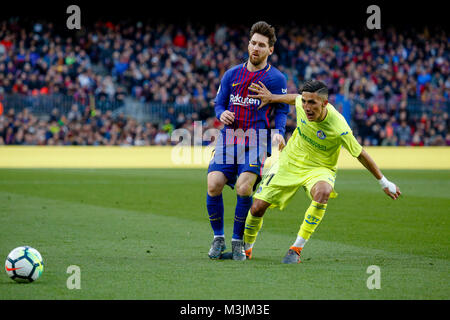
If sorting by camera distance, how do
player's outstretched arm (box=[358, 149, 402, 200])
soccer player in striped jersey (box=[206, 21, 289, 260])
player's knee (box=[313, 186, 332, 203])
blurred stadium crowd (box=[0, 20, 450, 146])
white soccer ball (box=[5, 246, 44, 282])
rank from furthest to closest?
blurred stadium crowd (box=[0, 20, 450, 146])
soccer player in striped jersey (box=[206, 21, 289, 260])
player's knee (box=[313, 186, 332, 203])
player's outstretched arm (box=[358, 149, 402, 200])
white soccer ball (box=[5, 246, 44, 282])

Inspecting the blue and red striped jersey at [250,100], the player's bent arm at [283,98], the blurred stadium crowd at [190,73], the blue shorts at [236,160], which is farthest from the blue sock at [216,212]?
the blurred stadium crowd at [190,73]

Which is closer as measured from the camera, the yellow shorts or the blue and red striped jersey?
the yellow shorts

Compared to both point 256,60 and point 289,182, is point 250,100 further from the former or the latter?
point 289,182

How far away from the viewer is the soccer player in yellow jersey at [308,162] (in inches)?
277

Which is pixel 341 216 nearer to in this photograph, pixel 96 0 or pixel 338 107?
pixel 338 107

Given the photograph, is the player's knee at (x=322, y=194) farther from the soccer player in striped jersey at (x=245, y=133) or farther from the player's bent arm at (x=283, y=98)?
the player's bent arm at (x=283, y=98)

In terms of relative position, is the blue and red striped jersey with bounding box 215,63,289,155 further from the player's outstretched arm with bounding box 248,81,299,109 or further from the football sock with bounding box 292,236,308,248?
the football sock with bounding box 292,236,308,248

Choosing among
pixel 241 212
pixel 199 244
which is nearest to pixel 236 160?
pixel 241 212

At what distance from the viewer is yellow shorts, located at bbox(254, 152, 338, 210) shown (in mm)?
7289

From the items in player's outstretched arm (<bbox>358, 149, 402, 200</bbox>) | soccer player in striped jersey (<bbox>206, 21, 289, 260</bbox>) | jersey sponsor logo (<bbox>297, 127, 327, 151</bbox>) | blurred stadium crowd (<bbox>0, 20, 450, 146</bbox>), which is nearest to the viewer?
player's outstretched arm (<bbox>358, 149, 402, 200</bbox>)

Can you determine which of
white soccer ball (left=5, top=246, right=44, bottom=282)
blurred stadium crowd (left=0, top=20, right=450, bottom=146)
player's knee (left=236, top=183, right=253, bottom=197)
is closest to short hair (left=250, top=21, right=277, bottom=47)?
player's knee (left=236, top=183, right=253, bottom=197)

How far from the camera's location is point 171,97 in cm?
2639

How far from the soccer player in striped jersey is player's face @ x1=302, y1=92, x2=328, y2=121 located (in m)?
0.51

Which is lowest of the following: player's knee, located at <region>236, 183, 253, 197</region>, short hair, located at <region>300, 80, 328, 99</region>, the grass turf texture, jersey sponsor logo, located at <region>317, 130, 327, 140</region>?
the grass turf texture
